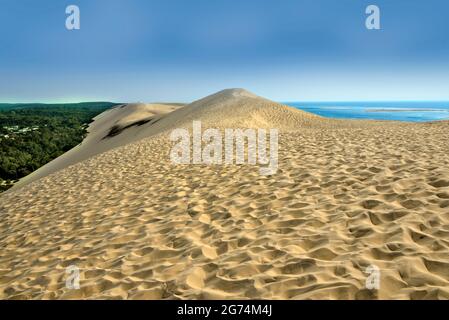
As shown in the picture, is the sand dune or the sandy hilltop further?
the sand dune

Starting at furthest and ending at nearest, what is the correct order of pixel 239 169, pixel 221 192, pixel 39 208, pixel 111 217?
pixel 239 169, pixel 39 208, pixel 221 192, pixel 111 217

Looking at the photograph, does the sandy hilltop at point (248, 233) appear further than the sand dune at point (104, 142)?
No

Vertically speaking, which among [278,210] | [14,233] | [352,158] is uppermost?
[352,158]

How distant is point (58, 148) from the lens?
186ft

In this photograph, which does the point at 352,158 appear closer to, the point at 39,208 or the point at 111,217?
the point at 111,217

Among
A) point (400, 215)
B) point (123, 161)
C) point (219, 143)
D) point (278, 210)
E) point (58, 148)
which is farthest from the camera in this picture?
point (58, 148)

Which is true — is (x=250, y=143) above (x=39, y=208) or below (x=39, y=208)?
above

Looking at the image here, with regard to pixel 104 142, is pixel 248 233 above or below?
below

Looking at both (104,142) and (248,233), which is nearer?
(248,233)

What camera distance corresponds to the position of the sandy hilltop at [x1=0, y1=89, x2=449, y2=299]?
12.4ft

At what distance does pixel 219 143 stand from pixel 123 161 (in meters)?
4.73

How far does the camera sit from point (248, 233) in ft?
17.3

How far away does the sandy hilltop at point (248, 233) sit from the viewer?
379cm
